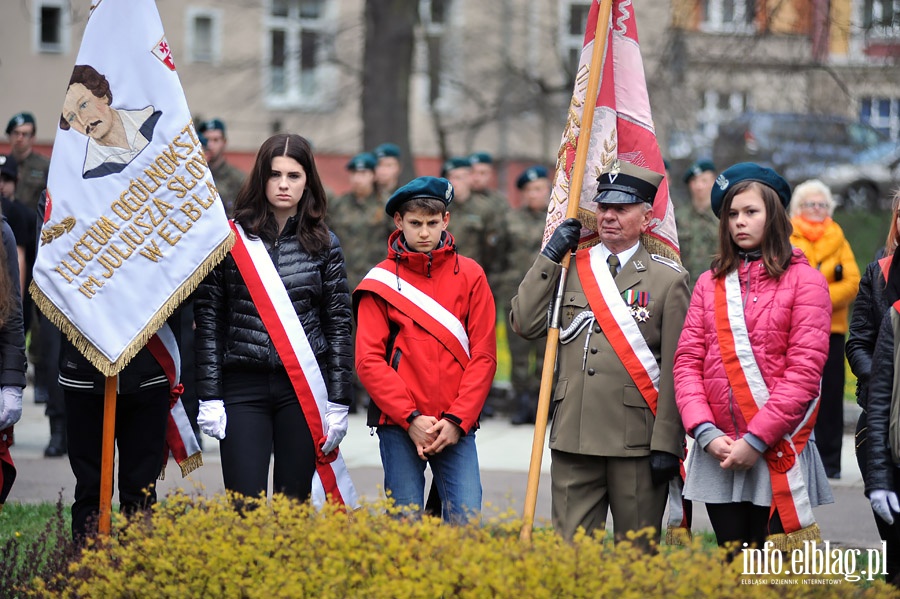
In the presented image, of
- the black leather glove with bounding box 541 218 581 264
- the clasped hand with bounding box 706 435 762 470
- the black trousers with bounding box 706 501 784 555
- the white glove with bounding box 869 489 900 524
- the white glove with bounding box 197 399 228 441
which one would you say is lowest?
the black trousers with bounding box 706 501 784 555

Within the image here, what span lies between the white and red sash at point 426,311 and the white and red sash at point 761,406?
117 centimetres

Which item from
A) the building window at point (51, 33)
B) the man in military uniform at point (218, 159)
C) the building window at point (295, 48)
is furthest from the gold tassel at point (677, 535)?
the building window at point (51, 33)

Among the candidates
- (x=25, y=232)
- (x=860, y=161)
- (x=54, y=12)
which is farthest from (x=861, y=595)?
(x=54, y=12)

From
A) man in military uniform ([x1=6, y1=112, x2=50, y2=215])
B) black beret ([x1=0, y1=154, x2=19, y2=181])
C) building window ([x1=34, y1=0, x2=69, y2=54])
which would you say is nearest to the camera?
black beret ([x1=0, y1=154, x2=19, y2=181])

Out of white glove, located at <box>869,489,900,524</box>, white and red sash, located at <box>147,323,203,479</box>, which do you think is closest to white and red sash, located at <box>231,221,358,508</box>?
white and red sash, located at <box>147,323,203,479</box>

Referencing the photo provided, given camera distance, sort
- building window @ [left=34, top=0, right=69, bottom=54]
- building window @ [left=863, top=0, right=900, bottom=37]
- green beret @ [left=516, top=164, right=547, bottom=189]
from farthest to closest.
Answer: building window @ [left=34, top=0, right=69, bottom=54] < building window @ [left=863, top=0, right=900, bottom=37] < green beret @ [left=516, top=164, right=547, bottom=189]

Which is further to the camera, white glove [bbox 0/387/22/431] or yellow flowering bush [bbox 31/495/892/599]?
white glove [bbox 0/387/22/431]

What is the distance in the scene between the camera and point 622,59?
6066 millimetres

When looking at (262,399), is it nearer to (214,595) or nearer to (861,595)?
(214,595)

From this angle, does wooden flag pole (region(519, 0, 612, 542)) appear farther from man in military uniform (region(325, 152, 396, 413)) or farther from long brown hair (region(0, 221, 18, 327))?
man in military uniform (region(325, 152, 396, 413))

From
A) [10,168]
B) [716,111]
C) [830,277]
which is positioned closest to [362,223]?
[10,168]

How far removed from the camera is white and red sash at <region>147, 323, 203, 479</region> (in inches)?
233

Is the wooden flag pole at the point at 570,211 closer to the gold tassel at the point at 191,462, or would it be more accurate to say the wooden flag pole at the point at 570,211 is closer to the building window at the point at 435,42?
the gold tassel at the point at 191,462

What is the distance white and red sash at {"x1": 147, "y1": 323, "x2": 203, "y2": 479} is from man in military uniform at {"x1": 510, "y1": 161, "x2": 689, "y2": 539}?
1.68 meters
